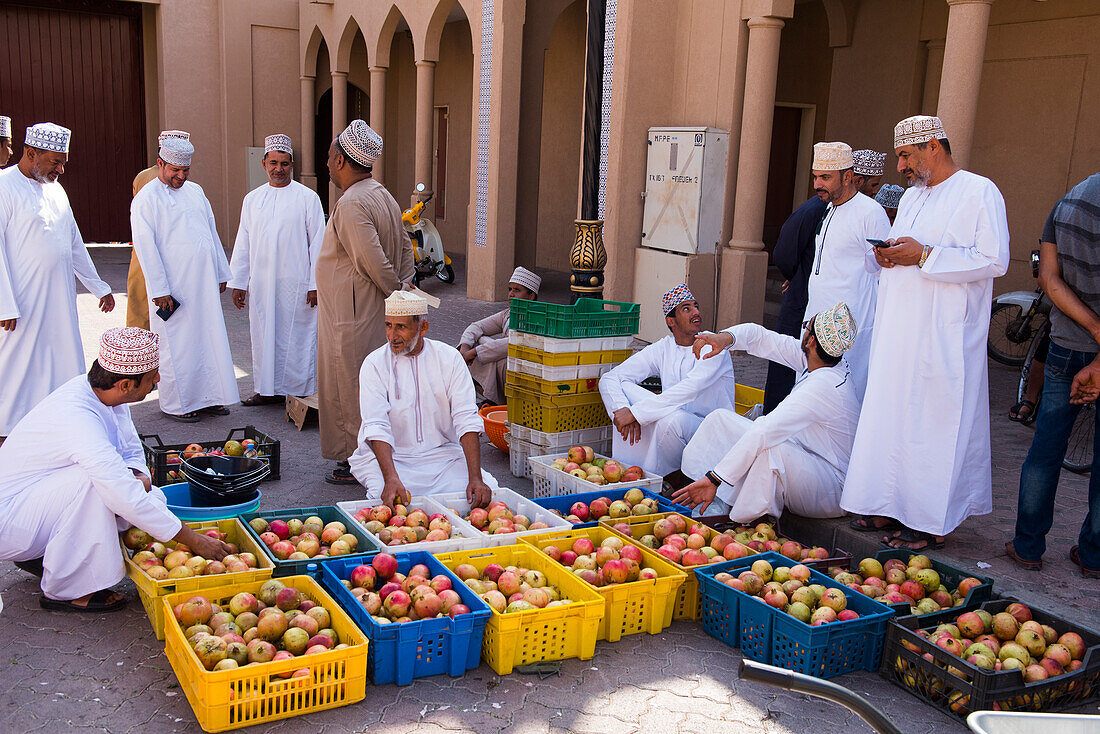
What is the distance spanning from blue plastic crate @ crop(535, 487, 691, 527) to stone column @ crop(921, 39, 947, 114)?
8414 mm

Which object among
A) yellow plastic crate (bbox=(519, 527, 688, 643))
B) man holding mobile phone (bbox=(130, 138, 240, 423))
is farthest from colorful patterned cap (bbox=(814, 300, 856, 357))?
man holding mobile phone (bbox=(130, 138, 240, 423))

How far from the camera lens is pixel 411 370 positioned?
4793mm

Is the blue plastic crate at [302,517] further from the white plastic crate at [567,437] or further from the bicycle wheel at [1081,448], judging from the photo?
the bicycle wheel at [1081,448]

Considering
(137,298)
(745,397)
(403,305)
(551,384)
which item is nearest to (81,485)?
(403,305)

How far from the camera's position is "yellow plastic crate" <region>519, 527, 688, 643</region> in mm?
3729

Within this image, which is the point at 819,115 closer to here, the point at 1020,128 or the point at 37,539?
the point at 1020,128

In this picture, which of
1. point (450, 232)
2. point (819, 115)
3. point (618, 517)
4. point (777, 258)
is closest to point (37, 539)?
point (618, 517)

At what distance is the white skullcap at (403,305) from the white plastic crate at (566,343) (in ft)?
3.78

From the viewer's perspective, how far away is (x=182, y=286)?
6789mm

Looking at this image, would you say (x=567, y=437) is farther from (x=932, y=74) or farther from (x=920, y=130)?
(x=932, y=74)

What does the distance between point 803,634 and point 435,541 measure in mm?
1539

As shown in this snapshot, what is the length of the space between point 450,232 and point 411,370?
48.8 ft

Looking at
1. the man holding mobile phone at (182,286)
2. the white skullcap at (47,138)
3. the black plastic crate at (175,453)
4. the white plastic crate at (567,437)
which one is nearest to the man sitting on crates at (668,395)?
the white plastic crate at (567,437)

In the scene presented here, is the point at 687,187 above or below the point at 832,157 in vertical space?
below
